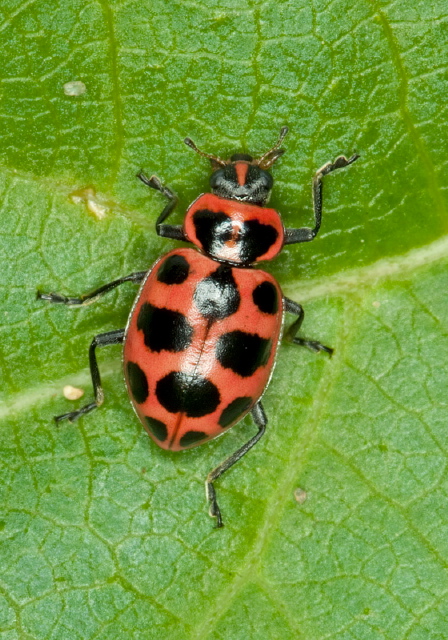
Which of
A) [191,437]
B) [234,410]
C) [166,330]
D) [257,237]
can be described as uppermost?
[257,237]

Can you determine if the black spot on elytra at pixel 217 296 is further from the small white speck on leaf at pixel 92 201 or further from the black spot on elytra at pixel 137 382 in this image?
the small white speck on leaf at pixel 92 201

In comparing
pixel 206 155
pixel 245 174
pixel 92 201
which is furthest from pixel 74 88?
pixel 245 174

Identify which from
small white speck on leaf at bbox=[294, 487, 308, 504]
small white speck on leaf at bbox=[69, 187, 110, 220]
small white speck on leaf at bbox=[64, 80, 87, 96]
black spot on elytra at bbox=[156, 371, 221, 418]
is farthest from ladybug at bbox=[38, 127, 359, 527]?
small white speck on leaf at bbox=[64, 80, 87, 96]

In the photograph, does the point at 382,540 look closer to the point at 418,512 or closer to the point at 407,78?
the point at 418,512

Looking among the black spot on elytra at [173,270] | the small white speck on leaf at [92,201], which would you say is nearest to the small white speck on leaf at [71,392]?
the black spot on elytra at [173,270]

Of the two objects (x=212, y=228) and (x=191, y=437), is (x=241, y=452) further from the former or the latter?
(x=212, y=228)

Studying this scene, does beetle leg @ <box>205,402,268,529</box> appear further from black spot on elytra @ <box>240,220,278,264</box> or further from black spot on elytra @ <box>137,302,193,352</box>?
black spot on elytra @ <box>240,220,278,264</box>
